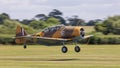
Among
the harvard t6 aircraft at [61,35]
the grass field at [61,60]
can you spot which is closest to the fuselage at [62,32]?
the harvard t6 aircraft at [61,35]

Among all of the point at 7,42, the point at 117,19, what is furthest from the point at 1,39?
the point at 117,19

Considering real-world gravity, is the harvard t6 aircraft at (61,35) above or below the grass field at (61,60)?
above

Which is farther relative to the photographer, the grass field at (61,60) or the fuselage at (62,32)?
the fuselage at (62,32)

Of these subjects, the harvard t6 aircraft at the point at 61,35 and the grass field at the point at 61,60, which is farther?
the harvard t6 aircraft at the point at 61,35

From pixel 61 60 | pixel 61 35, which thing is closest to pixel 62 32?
pixel 61 35

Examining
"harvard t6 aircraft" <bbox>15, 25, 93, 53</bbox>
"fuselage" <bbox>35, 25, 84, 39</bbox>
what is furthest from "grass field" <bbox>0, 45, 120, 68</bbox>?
"fuselage" <bbox>35, 25, 84, 39</bbox>

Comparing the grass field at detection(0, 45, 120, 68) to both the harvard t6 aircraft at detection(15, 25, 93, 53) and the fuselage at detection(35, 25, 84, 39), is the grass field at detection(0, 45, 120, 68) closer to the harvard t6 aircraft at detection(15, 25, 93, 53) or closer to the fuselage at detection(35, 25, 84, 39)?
the harvard t6 aircraft at detection(15, 25, 93, 53)

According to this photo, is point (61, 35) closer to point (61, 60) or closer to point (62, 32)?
point (62, 32)

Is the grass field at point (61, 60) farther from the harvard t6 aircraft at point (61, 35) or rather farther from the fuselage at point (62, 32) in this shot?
the fuselage at point (62, 32)

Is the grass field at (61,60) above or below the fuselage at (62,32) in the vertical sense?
below

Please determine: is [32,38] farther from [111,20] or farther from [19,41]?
[111,20]

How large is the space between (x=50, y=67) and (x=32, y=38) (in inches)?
661

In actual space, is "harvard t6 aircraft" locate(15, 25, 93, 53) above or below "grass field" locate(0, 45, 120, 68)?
above

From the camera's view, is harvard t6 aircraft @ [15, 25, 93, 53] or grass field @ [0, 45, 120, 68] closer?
grass field @ [0, 45, 120, 68]
